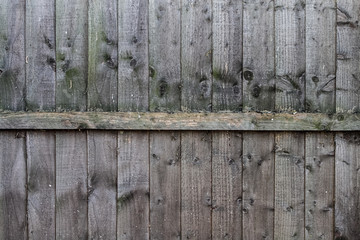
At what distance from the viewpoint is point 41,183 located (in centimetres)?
236

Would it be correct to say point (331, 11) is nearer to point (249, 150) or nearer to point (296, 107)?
point (296, 107)

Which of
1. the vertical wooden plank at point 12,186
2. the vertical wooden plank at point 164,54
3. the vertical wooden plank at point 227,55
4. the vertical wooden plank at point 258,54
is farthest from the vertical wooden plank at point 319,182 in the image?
the vertical wooden plank at point 12,186

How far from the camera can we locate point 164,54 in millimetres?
2307

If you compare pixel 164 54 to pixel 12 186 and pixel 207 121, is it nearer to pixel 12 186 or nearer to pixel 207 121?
pixel 207 121

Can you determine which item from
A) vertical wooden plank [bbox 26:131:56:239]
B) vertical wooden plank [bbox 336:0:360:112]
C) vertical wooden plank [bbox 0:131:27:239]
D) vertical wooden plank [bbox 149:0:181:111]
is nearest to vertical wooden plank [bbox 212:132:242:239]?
vertical wooden plank [bbox 149:0:181:111]

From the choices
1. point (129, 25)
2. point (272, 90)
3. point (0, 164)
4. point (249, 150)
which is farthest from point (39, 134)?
point (272, 90)

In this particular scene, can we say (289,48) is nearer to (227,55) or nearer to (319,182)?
(227,55)

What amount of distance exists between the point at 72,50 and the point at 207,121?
34.5 inches

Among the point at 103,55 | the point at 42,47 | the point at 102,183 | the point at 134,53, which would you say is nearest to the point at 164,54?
the point at 134,53

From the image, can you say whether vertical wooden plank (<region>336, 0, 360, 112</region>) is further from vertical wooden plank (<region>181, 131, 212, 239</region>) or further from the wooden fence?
vertical wooden plank (<region>181, 131, 212, 239</region>)

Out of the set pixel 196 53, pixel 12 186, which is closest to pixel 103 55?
pixel 196 53

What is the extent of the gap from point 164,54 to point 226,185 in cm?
83

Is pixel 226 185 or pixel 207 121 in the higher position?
pixel 207 121

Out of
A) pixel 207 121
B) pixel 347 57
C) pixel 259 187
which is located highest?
pixel 347 57
